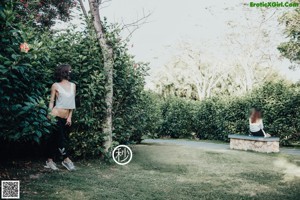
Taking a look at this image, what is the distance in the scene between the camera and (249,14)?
30172 millimetres

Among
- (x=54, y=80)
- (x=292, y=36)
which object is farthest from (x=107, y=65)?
(x=292, y=36)

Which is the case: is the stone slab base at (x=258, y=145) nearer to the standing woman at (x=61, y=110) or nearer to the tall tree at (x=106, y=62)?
the tall tree at (x=106, y=62)

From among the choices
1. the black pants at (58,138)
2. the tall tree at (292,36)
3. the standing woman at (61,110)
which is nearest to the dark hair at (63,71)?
the standing woman at (61,110)

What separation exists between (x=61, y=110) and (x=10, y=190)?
2.21 m

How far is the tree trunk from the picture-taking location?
24.7 feet

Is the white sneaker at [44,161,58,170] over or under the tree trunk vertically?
under

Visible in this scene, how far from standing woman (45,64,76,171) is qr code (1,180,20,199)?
73.5 inches

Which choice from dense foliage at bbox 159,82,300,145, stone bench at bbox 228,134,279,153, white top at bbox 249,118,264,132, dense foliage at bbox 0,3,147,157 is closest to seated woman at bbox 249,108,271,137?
white top at bbox 249,118,264,132

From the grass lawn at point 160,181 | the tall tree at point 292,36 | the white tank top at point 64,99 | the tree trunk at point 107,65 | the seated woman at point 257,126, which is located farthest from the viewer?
the tall tree at point 292,36

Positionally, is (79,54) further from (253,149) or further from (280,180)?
(253,149)

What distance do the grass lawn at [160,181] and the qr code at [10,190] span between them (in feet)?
0.39

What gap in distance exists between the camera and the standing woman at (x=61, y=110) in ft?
20.5

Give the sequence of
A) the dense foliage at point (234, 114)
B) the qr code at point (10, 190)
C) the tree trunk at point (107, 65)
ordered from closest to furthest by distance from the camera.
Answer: the qr code at point (10, 190) → the tree trunk at point (107, 65) → the dense foliage at point (234, 114)

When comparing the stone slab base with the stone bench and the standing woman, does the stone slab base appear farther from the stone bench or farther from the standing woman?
the standing woman
